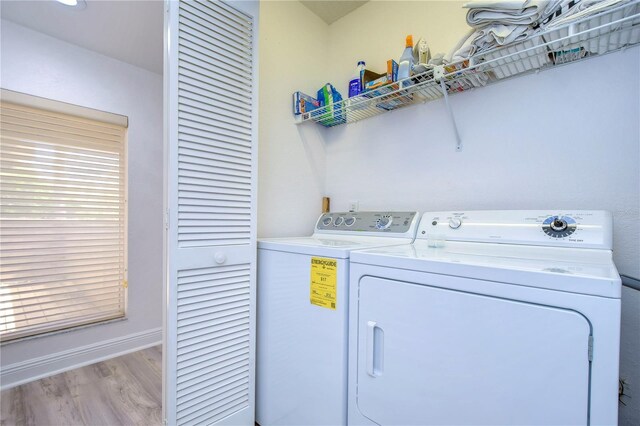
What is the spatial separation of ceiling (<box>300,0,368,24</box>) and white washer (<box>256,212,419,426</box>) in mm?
1577

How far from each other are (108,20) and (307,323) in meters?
2.52

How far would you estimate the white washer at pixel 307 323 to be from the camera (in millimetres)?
1133

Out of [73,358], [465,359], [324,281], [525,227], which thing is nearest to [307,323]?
[324,281]

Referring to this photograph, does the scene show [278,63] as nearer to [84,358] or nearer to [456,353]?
[456,353]

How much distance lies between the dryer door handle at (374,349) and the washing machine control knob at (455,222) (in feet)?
2.19

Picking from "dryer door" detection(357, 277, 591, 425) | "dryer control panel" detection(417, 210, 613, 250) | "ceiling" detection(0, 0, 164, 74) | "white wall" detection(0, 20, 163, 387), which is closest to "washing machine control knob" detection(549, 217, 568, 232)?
"dryer control panel" detection(417, 210, 613, 250)

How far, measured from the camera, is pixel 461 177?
5.21 ft

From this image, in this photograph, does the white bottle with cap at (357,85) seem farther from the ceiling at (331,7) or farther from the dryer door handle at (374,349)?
the dryer door handle at (374,349)

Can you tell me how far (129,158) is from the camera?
2.62m

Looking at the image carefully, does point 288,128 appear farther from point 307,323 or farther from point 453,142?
point 307,323

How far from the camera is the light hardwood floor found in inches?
67.1

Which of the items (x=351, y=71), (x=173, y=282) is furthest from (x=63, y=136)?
(x=351, y=71)

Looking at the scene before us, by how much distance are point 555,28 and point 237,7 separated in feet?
4.50

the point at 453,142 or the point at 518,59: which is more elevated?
the point at 518,59
